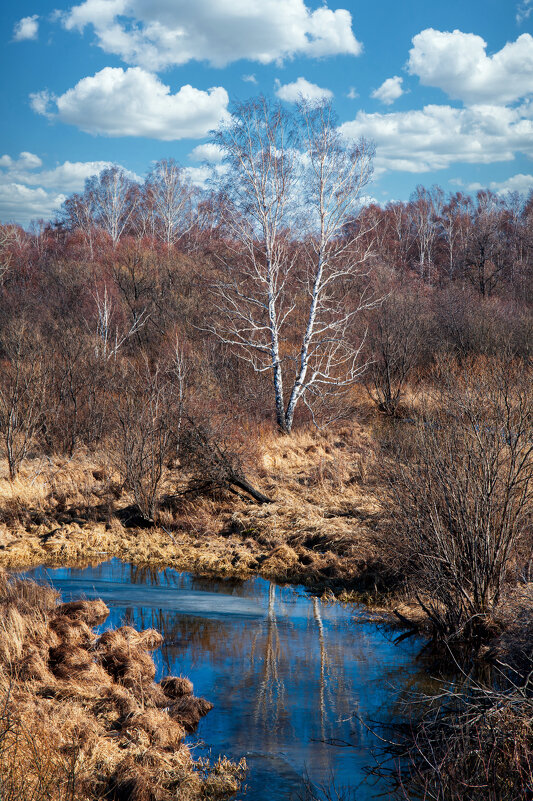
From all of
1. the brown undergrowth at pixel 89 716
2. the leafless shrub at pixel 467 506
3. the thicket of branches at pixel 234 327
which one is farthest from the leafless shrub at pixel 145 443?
the leafless shrub at pixel 467 506

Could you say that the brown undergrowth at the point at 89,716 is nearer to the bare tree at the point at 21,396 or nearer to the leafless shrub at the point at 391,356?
the bare tree at the point at 21,396

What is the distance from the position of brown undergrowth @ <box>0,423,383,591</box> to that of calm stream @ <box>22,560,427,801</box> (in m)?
0.68

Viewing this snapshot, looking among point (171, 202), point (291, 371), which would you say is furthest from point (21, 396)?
point (171, 202)

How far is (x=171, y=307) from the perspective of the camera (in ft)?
93.2

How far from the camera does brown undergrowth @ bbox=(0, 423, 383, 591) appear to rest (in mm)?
11453

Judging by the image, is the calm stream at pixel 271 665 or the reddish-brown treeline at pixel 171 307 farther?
the reddish-brown treeline at pixel 171 307

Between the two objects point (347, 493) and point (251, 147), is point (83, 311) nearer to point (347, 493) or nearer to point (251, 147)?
point (251, 147)

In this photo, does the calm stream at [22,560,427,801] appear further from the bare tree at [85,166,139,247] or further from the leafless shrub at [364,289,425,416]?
the bare tree at [85,166,139,247]

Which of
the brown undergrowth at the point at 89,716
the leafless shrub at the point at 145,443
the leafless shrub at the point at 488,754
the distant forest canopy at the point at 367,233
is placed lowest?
the brown undergrowth at the point at 89,716

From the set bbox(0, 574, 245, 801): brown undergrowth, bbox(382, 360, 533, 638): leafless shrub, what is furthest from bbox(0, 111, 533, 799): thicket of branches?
bbox(0, 574, 245, 801): brown undergrowth

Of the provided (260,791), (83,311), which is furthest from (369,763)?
(83,311)

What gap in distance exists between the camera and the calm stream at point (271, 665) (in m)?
5.82

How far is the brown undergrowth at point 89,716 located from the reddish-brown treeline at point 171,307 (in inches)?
304

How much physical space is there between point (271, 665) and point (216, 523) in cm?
Result: 588
